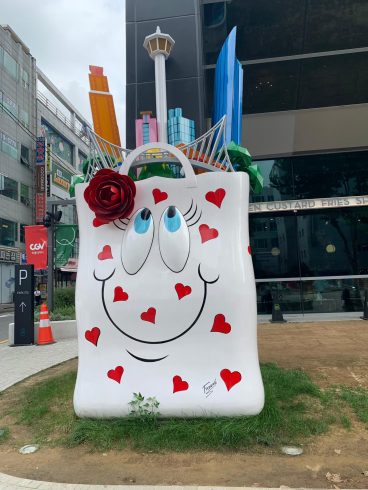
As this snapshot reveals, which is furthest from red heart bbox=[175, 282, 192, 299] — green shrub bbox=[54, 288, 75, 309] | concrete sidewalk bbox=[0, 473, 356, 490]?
green shrub bbox=[54, 288, 75, 309]

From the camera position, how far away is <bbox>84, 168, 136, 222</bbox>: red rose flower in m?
4.84

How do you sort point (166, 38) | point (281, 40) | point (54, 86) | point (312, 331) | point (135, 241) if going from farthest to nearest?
point (54, 86), point (281, 40), point (312, 331), point (166, 38), point (135, 241)

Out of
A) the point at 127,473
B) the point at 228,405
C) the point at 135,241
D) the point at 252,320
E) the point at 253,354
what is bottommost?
the point at 127,473

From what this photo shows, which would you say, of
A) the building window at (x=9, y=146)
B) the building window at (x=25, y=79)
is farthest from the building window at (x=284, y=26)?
A: the building window at (x=25, y=79)

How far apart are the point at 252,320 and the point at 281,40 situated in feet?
44.9

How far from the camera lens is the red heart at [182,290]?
15.6ft

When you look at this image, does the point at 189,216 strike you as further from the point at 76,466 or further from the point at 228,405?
the point at 76,466

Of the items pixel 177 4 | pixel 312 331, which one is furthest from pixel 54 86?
pixel 312 331

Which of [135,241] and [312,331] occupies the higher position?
[135,241]

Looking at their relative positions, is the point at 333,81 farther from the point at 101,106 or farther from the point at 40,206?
the point at 40,206

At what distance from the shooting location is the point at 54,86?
4778 cm
